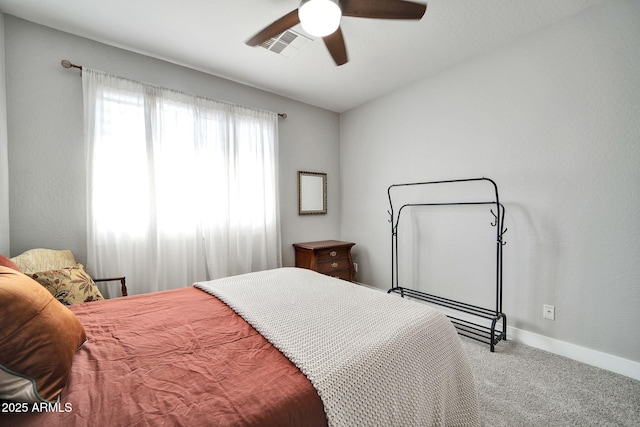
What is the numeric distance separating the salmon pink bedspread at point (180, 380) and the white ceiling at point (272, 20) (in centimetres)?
216

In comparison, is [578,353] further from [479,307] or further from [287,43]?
[287,43]

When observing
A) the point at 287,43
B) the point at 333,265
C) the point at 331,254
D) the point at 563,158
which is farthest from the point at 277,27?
the point at 333,265

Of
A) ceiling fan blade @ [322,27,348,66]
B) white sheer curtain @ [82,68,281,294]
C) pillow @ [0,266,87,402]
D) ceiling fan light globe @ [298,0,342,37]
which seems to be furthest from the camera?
white sheer curtain @ [82,68,281,294]

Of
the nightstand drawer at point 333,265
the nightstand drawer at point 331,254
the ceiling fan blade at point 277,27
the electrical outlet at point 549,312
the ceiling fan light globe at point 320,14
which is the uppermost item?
the ceiling fan blade at point 277,27

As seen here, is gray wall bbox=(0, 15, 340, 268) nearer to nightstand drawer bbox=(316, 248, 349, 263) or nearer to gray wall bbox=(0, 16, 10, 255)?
gray wall bbox=(0, 16, 10, 255)

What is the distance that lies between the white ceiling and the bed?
2.07 meters

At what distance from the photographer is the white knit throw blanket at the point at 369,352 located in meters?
0.92

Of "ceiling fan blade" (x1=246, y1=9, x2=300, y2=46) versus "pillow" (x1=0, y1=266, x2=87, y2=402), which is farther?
"ceiling fan blade" (x1=246, y1=9, x2=300, y2=46)

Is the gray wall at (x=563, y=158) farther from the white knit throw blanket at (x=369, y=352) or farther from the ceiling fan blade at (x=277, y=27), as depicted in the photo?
the ceiling fan blade at (x=277, y=27)

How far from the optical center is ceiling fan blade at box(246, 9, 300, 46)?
171 centimetres

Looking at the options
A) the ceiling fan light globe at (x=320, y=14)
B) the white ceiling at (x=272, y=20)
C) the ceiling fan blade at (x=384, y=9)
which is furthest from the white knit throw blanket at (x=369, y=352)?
the white ceiling at (x=272, y=20)

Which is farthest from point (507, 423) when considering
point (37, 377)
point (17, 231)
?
point (17, 231)

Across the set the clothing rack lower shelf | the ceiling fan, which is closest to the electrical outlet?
the clothing rack lower shelf

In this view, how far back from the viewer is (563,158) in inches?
85.0
